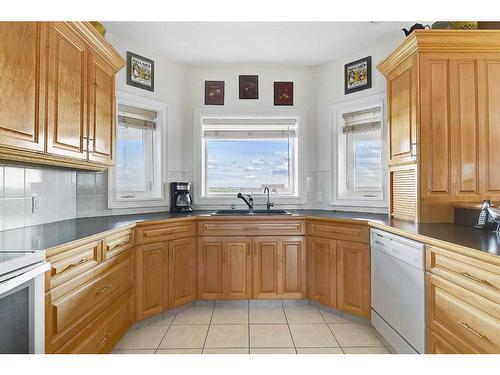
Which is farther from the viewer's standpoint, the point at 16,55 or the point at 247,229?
the point at 247,229

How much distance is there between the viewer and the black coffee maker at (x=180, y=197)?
307 cm

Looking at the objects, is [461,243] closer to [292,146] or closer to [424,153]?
[424,153]

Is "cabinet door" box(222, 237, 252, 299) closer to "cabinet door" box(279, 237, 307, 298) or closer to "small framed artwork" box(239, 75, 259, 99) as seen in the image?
"cabinet door" box(279, 237, 307, 298)

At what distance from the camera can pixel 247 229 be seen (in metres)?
2.72

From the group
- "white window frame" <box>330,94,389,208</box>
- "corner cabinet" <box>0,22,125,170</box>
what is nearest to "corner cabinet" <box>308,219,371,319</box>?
"white window frame" <box>330,94,389,208</box>

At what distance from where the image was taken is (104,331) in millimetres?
1784

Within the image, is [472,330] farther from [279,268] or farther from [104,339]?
[104,339]

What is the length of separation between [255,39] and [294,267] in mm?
2227

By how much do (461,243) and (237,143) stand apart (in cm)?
247

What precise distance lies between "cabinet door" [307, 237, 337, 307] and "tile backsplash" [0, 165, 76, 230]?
2191mm

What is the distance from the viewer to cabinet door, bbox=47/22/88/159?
1673 millimetres

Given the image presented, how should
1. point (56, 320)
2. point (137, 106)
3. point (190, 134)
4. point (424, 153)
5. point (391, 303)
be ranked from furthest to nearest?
1. point (190, 134)
2. point (137, 106)
3. point (424, 153)
4. point (391, 303)
5. point (56, 320)

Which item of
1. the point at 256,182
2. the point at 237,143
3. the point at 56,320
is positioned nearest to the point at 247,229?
the point at 256,182

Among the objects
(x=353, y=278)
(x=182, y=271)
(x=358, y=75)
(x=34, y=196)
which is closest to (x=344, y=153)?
(x=358, y=75)
